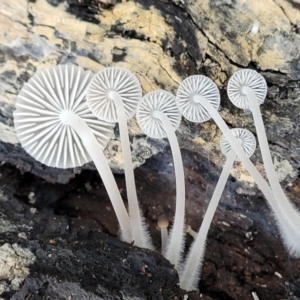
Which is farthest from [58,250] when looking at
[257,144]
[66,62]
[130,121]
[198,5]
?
[198,5]

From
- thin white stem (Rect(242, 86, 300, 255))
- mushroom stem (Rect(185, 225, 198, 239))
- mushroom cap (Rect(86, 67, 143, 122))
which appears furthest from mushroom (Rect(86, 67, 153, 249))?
thin white stem (Rect(242, 86, 300, 255))

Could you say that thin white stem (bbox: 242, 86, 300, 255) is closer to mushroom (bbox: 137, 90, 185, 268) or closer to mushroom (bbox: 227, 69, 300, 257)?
mushroom (bbox: 227, 69, 300, 257)

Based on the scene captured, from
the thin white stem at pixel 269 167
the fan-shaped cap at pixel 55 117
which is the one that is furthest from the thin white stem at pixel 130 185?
the thin white stem at pixel 269 167

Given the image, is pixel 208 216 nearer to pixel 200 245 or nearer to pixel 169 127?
pixel 200 245

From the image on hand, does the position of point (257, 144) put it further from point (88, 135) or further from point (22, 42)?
point (22, 42)

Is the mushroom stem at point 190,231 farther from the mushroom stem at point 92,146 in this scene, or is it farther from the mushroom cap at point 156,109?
the mushroom cap at point 156,109

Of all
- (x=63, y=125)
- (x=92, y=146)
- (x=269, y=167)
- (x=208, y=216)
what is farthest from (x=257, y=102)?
(x=63, y=125)
